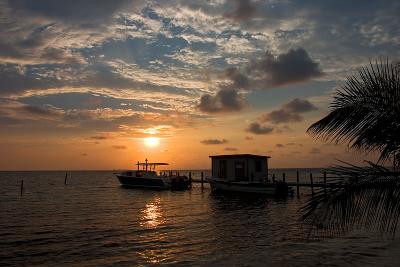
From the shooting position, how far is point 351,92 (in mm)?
6188

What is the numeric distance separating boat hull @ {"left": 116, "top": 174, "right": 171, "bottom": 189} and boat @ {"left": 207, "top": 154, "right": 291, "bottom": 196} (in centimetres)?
1413

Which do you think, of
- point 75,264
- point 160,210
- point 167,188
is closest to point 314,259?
point 75,264

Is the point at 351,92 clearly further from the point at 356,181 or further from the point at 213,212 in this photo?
the point at 213,212

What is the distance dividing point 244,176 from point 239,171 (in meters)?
0.86

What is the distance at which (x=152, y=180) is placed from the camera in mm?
60344

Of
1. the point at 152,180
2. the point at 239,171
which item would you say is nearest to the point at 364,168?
the point at 239,171

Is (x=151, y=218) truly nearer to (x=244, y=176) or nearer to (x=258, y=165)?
(x=244, y=176)

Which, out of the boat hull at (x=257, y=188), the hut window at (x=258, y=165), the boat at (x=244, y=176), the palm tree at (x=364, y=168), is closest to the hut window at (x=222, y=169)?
the boat at (x=244, y=176)

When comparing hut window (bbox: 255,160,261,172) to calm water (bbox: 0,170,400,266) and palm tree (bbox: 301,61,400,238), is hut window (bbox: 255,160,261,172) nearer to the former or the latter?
calm water (bbox: 0,170,400,266)

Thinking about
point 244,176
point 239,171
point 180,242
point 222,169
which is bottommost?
point 180,242

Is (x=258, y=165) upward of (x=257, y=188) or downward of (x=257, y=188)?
upward

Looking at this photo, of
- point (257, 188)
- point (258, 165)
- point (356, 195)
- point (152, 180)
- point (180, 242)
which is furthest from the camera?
point (152, 180)

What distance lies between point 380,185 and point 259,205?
30.1 meters

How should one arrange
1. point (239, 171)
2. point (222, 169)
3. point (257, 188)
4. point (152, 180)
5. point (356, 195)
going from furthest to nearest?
point (152, 180) → point (222, 169) → point (239, 171) → point (257, 188) → point (356, 195)
